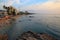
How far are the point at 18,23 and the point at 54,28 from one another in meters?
0.47

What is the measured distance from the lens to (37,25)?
5.25 feet

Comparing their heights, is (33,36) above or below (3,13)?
below

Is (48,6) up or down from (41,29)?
up

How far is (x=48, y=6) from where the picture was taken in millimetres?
1629

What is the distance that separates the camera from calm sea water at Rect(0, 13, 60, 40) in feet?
5.12

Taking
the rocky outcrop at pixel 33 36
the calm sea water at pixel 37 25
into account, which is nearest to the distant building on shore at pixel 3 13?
the calm sea water at pixel 37 25

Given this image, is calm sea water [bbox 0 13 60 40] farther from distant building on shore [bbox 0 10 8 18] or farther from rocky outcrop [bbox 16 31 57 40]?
distant building on shore [bbox 0 10 8 18]

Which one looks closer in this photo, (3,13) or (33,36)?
(33,36)

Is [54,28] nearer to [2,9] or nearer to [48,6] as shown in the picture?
[48,6]

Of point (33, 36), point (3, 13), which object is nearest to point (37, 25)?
point (33, 36)

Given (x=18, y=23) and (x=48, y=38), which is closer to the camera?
(x=48, y=38)

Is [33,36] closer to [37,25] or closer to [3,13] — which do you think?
[37,25]

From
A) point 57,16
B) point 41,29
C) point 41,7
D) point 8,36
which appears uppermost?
point 41,7

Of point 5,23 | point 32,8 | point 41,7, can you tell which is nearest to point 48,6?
point 41,7
